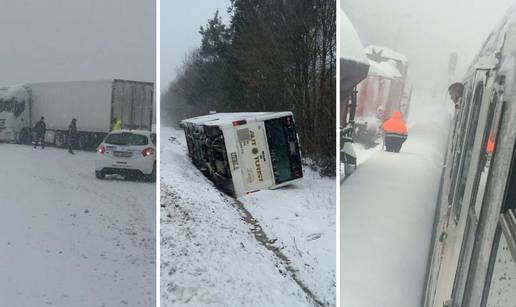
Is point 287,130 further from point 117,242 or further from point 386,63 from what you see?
point 117,242

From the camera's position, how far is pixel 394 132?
2367 mm

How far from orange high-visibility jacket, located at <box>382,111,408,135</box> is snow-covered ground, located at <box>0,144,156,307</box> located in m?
1.29

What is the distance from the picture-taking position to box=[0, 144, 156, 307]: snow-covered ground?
2541 mm

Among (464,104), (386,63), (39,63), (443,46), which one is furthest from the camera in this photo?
(39,63)

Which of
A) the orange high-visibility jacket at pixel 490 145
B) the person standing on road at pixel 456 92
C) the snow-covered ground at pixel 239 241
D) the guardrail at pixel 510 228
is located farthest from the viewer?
the snow-covered ground at pixel 239 241

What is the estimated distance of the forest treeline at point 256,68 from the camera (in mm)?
2605

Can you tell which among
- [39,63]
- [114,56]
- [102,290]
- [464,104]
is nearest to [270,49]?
[114,56]

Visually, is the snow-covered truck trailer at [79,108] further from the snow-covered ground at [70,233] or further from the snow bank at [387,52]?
the snow bank at [387,52]

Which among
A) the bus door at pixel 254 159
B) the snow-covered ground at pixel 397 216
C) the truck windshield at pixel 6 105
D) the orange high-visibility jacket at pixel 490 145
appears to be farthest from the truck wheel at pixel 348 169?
the truck windshield at pixel 6 105

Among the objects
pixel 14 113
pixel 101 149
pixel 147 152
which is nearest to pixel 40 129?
pixel 14 113

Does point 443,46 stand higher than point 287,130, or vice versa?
point 443,46

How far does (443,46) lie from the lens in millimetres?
2234

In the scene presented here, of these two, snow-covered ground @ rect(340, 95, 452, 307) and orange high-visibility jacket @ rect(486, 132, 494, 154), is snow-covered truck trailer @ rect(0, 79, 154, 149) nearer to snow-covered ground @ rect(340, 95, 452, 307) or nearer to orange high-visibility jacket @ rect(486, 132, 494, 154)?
snow-covered ground @ rect(340, 95, 452, 307)

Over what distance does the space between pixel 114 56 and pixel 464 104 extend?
1.82m
